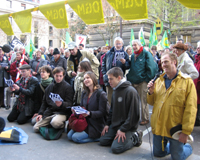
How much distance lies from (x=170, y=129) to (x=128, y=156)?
2.99 feet

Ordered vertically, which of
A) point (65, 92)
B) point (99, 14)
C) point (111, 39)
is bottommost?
point (65, 92)

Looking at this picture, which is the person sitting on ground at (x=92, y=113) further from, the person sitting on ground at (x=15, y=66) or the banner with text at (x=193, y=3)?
the person sitting on ground at (x=15, y=66)

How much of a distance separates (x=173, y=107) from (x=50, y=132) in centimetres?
260

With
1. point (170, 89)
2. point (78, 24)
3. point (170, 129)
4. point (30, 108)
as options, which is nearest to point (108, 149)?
point (170, 129)

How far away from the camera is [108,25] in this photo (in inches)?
839

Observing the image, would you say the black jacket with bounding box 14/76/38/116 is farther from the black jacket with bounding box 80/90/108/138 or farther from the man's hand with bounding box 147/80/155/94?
the man's hand with bounding box 147/80/155/94

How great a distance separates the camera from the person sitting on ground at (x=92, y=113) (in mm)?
4281

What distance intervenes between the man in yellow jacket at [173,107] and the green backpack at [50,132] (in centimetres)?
206

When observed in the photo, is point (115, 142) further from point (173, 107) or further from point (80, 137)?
point (173, 107)

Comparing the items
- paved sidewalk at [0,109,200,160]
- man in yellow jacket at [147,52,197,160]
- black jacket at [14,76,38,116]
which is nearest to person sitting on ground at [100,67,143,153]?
paved sidewalk at [0,109,200,160]

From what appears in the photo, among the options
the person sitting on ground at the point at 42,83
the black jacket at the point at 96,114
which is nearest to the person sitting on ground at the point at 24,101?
the person sitting on ground at the point at 42,83

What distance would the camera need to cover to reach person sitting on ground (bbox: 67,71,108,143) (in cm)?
428

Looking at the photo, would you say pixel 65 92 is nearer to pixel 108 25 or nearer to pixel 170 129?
pixel 170 129

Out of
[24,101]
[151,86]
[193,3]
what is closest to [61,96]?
[24,101]
